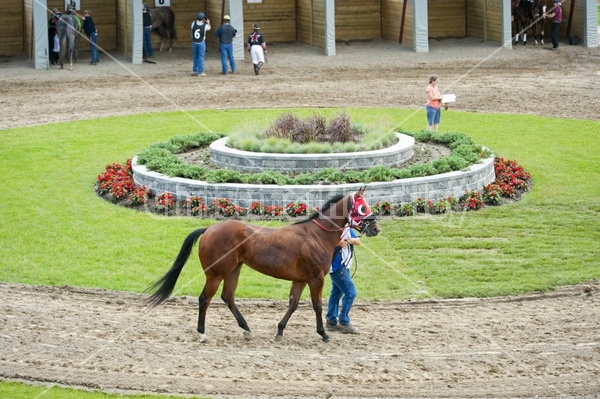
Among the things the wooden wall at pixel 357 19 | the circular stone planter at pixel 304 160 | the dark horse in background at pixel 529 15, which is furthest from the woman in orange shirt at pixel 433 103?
the wooden wall at pixel 357 19

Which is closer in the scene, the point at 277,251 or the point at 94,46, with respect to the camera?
the point at 277,251

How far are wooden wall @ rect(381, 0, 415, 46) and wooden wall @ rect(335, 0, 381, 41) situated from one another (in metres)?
0.34

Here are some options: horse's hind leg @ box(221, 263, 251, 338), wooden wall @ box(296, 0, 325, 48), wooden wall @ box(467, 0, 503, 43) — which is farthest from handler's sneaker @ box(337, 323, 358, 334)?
wooden wall @ box(467, 0, 503, 43)

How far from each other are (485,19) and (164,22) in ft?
42.3

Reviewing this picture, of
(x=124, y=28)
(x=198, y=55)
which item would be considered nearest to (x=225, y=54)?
(x=198, y=55)

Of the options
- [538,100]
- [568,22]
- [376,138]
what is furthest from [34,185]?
[568,22]

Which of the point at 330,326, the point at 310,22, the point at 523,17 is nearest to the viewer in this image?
the point at 330,326

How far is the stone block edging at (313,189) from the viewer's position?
19625mm

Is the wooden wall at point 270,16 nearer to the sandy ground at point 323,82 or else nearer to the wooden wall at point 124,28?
the sandy ground at point 323,82

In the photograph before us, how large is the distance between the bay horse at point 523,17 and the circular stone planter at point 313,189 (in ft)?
70.2

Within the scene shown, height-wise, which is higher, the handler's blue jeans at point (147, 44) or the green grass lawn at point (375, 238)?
the handler's blue jeans at point (147, 44)

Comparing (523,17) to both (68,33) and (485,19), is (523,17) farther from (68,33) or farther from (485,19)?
(68,33)

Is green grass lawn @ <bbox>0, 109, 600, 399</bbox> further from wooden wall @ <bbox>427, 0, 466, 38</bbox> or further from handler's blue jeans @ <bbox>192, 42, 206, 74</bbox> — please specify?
wooden wall @ <bbox>427, 0, 466, 38</bbox>

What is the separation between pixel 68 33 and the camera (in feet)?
120
